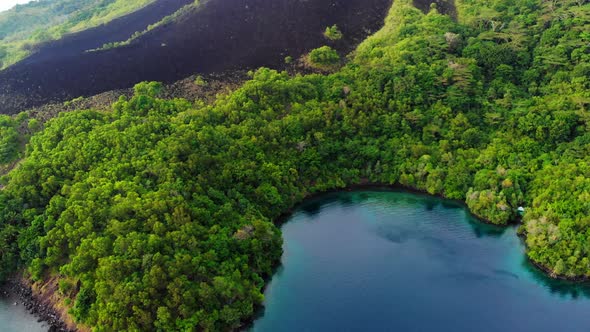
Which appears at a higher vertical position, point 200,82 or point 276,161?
point 200,82

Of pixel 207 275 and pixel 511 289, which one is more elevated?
pixel 207 275

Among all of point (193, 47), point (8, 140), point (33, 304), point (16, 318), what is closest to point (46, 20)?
point (193, 47)

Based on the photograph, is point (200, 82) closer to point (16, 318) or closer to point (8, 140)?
point (8, 140)

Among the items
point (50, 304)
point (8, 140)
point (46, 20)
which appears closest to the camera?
point (50, 304)

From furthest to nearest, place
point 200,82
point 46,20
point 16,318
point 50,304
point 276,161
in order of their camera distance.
Result: 1. point 46,20
2. point 200,82
3. point 276,161
4. point 16,318
5. point 50,304

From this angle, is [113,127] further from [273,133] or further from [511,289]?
[511,289]

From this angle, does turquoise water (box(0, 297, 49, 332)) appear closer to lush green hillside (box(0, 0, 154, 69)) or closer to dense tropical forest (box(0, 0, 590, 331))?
dense tropical forest (box(0, 0, 590, 331))

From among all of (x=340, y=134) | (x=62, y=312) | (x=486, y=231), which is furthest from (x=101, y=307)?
(x=486, y=231)
